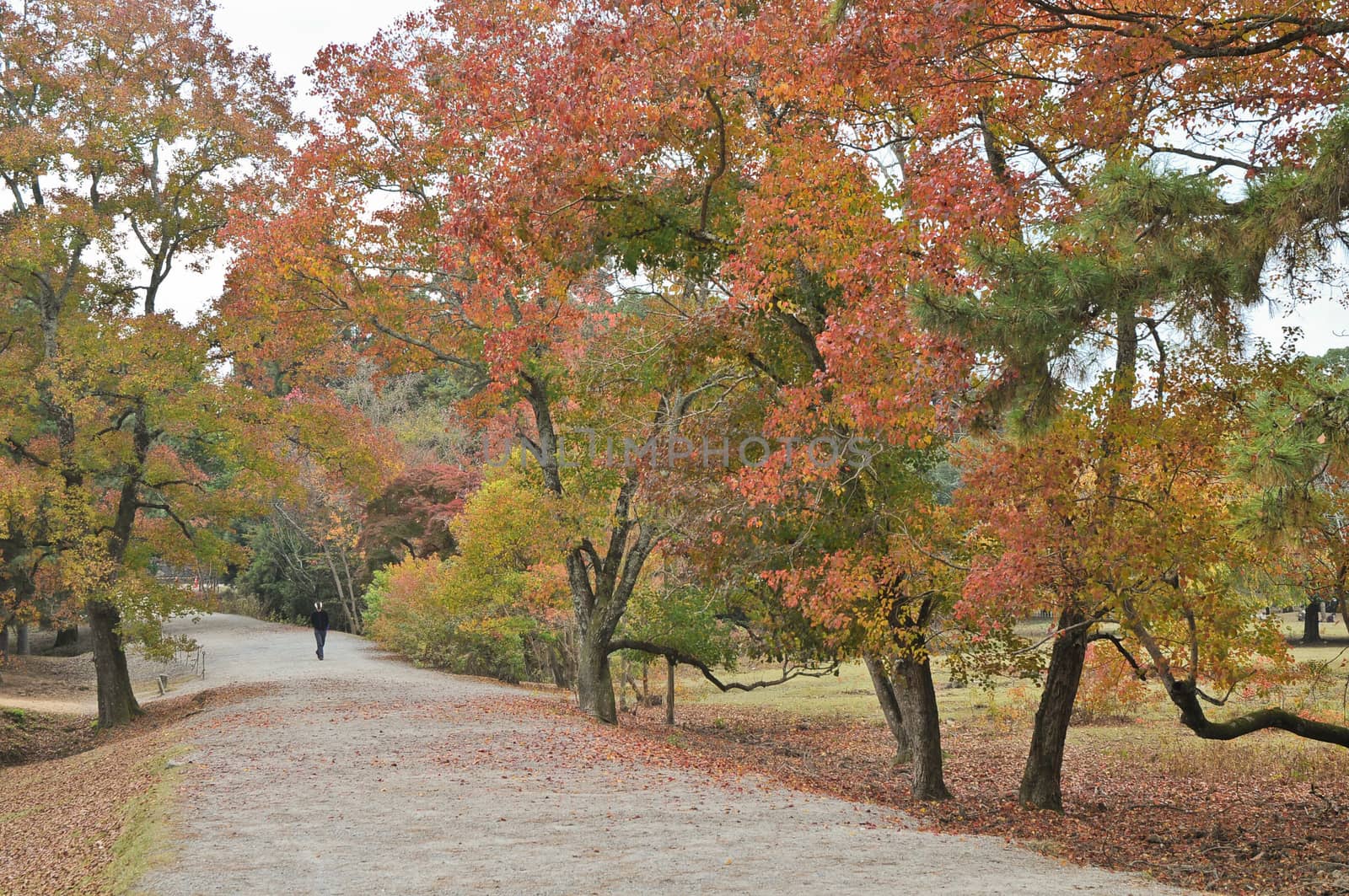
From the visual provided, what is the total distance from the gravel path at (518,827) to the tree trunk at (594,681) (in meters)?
2.18

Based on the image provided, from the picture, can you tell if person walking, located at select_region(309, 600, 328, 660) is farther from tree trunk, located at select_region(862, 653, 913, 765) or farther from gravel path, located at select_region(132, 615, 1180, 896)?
tree trunk, located at select_region(862, 653, 913, 765)

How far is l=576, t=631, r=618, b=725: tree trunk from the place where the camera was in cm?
1555

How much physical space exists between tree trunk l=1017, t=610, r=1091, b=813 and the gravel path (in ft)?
8.14

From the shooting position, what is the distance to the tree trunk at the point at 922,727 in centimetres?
A: 1142

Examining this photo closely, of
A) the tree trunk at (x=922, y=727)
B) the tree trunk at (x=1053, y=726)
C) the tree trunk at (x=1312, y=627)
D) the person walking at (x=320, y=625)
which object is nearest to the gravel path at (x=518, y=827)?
the tree trunk at (x=922, y=727)

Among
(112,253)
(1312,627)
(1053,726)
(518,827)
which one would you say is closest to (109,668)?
(112,253)

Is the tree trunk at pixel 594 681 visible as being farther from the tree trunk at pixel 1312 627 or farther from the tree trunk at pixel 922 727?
the tree trunk at pixel 1312 627

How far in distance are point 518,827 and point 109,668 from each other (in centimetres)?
1264

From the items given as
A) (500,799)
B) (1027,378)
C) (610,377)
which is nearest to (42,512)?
(610,377)

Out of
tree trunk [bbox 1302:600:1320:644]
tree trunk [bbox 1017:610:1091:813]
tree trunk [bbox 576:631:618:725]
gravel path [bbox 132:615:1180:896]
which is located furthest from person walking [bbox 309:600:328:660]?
tree trunk [bbox 1302:600:1320:644]

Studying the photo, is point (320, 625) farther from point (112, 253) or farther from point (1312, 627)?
point (1312, 627)

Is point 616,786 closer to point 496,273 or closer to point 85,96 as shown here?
point 496,273

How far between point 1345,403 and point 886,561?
558 cm

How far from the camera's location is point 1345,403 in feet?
15.8
